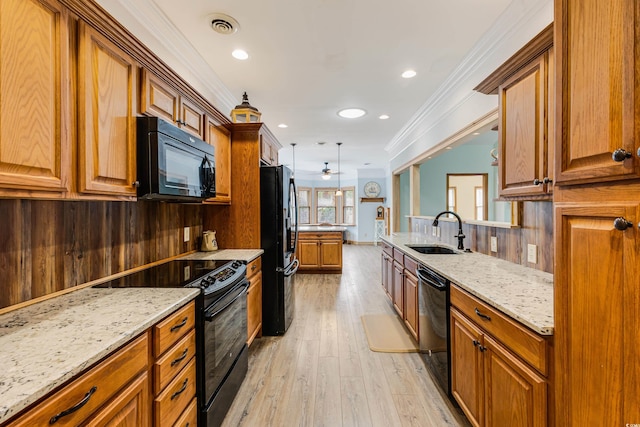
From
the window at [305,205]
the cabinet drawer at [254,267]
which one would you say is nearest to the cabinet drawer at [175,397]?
the cabinet drawer at [254,267]

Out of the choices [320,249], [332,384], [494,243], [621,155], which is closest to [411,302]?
[494,243]

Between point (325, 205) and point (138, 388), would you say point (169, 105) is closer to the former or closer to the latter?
point (138, 388)

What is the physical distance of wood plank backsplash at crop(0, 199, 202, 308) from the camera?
49.4 inches

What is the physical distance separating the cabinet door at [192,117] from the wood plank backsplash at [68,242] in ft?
2.16

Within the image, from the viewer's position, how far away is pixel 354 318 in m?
3.54

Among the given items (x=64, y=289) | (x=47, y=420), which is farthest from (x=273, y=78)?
(x=47, y=420)

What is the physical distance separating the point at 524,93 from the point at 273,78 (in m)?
2.30

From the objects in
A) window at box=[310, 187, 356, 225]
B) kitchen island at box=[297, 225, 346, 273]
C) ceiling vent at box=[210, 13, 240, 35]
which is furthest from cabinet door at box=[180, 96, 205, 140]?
window at box=[310, 187, 356, 225]

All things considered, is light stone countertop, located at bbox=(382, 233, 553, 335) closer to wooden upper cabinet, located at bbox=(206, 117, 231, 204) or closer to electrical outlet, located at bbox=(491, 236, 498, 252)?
electrical outlet, located at bbox=(491, 236, 498, 252)

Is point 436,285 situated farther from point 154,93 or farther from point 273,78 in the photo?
point 273,78

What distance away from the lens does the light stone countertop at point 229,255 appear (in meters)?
2.50

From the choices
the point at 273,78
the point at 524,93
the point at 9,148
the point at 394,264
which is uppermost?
the point at 273,78

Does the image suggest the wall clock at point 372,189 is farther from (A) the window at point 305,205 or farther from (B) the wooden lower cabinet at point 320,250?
(B) the wooden lower cabinet at point 320,250

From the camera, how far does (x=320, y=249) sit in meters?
5.84
